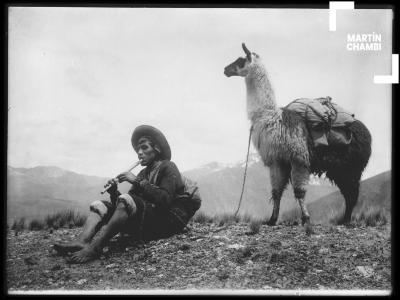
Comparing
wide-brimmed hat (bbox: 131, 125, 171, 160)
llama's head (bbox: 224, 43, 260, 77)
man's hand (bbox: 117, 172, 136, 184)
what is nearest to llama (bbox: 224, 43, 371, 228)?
llama's head (bbox: 224, 43, 260, 77)

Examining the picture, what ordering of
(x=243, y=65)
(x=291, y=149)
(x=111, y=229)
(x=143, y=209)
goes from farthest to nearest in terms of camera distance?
(x=243, y=65) → (x=291, y=149) → (x=143, y=209) → (x=111, y=229)

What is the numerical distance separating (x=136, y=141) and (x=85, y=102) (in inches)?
32.7

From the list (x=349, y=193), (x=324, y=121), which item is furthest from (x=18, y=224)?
(x=349, y=193)

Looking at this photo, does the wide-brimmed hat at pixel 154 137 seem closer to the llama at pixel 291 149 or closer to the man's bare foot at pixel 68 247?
the llama at pixel 291 149

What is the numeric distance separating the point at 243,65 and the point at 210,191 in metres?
1.65

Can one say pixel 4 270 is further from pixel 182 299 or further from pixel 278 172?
pixel 278 172

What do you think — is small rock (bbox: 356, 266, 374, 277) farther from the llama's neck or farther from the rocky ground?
the llama's neck

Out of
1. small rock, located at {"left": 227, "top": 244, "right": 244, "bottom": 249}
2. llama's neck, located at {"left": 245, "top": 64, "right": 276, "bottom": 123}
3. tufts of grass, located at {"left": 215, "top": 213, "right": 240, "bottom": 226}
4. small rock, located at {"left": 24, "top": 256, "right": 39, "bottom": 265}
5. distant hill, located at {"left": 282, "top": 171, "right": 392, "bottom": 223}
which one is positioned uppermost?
llama's neck, located at {"left": 245, "top": 64, "right": 276, "bottom": 123}

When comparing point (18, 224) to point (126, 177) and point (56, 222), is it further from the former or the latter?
point (126, 177)

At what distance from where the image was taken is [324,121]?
6305 millimetres

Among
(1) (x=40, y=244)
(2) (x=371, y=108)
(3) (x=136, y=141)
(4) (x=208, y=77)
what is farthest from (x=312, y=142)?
(1) (x=40, y=244)

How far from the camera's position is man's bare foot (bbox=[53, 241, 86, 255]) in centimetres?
607

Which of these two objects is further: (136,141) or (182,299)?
(136,141)

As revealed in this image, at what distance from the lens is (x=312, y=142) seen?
6309 millimetres
